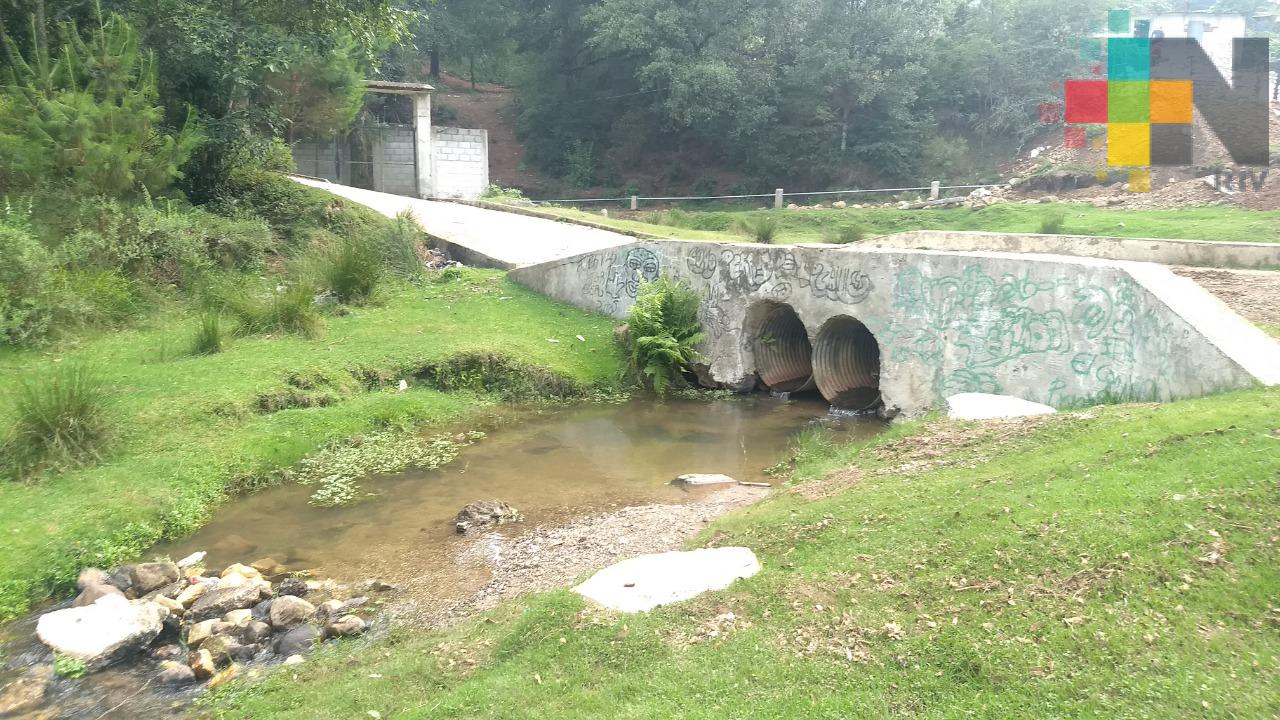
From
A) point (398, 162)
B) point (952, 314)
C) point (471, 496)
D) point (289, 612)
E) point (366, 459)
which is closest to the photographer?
point (289, 612)

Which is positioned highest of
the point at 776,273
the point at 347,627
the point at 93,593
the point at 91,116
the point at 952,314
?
the point at 91,116

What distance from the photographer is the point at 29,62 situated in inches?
623

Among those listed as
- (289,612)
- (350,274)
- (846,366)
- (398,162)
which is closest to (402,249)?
(350,274)

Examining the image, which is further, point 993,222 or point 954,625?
point 993,222

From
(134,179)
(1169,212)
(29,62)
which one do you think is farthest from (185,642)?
(1169,212)

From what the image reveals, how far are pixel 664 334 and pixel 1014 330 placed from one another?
18.1 ft

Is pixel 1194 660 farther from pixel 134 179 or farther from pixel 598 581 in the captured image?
pixel 134 179

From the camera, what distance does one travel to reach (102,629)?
6602 mm

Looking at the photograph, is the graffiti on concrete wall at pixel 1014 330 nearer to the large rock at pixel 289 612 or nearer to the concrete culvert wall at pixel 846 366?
the concrete culvert wall at pixel 846 366

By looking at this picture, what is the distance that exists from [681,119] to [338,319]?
26748 millimetres

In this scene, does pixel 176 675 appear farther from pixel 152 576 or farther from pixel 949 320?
pixel 949 320

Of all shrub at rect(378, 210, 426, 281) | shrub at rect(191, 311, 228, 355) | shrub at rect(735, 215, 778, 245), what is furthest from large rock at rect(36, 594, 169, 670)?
shrub at rect(735, 215, 778, 245)

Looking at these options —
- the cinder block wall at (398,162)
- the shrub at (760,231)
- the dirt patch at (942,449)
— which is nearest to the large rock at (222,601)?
the dirt patch at (942,449)

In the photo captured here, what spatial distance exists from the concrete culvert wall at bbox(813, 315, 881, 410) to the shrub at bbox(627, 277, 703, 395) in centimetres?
196
